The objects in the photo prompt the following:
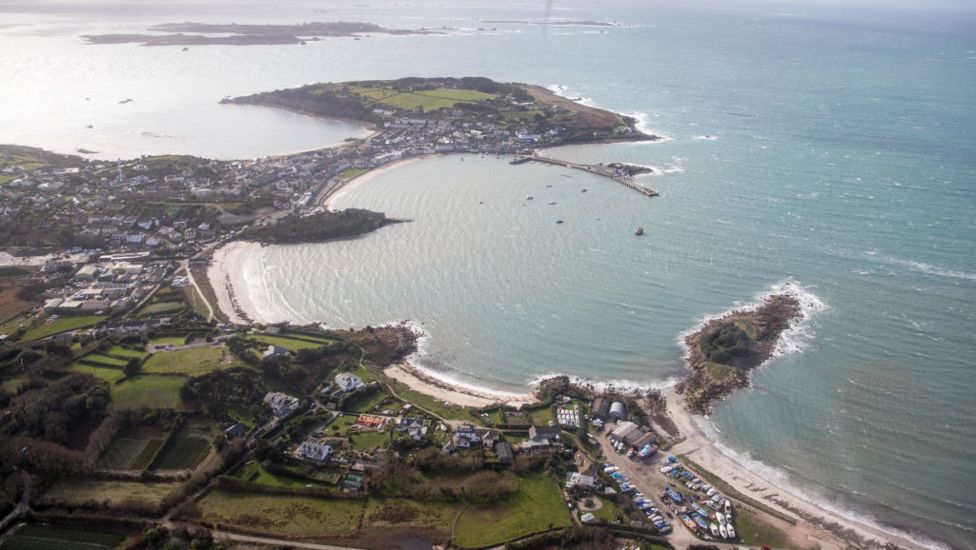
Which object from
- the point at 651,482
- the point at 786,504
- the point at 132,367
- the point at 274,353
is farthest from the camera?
the point at 274,353

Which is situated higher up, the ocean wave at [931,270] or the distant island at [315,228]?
the ocean wave at [931,270]

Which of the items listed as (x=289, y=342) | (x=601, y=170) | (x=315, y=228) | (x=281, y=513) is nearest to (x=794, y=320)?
(x=601, y=170)

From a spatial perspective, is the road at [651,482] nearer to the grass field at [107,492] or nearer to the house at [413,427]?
the house at [413,427]

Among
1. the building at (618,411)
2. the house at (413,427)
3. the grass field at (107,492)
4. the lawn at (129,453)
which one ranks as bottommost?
the grass field at (107,492)

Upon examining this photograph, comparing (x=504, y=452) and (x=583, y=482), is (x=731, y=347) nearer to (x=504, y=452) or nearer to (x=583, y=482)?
(x=583, y=482)

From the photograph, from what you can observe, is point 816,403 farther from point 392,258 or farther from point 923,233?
point 392,258

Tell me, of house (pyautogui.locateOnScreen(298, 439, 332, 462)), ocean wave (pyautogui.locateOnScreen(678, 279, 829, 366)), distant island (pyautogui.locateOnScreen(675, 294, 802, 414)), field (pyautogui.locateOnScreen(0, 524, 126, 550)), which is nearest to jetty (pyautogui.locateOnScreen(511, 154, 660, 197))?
ocean wave (pyautogui.locateOnScreen(678, 279, 829, 366))

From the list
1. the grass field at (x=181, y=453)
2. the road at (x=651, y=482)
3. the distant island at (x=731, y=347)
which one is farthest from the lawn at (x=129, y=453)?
the distant island at (x=731, y=347)
